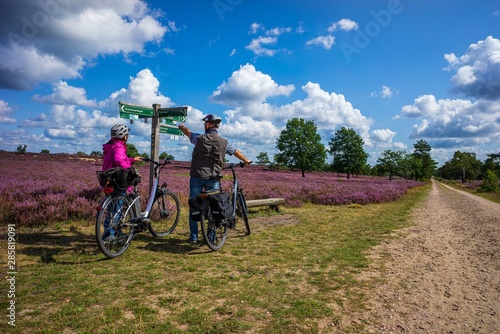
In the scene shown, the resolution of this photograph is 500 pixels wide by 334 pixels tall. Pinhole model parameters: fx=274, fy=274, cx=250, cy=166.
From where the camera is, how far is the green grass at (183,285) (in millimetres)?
2869

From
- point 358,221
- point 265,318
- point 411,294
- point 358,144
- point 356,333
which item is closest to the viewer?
point 356,333

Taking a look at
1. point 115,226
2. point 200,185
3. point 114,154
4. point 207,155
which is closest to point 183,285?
point 115,226

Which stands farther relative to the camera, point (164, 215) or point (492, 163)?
point (492, 163)

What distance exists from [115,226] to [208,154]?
212 centimetres

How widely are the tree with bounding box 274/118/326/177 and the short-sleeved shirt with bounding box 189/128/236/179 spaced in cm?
3950

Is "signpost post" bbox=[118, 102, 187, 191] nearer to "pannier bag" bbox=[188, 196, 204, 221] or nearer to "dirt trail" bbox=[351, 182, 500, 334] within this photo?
"pannier bag" bbox=[188, 196, 204, 221]

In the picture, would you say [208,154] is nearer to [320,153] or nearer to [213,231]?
[213,231]

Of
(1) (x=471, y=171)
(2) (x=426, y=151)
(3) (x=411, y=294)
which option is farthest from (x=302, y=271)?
(1) (x=471, y=171)

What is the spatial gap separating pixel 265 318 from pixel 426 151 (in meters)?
104

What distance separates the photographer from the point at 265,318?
3020mm

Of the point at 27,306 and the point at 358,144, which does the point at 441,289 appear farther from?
the point at 358,144

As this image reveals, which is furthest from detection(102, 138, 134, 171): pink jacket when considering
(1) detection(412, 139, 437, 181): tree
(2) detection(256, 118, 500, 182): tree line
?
(1) detection(412, 139, 437, 181): tree

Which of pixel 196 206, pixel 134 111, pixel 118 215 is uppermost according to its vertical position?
pixel 134 111

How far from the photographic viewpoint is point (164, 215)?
22.0 ft
